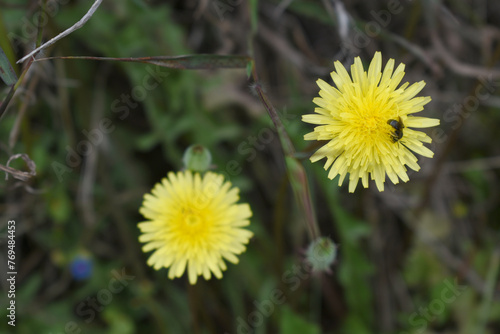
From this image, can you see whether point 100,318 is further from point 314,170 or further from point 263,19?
point 263,19

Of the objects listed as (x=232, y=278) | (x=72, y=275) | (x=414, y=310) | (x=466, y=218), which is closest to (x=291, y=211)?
(x=232, y=278)

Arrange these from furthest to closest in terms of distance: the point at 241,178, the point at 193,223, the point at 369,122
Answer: the point at 241,178
the point at 193,223
the point at 369,122

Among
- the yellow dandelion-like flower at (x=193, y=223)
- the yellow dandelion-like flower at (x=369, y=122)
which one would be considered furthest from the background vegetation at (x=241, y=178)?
the yellow dandelion-like flower at (x=369, y=122)

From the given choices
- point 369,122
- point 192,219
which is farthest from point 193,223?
point 369,122

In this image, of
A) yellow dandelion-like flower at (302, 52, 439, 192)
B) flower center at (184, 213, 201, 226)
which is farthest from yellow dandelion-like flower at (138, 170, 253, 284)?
yellow dandelion-like flower at (302, 52, 439, 192)

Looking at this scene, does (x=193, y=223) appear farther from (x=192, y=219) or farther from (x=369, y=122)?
(x=369, y=122)

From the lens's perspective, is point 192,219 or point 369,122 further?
point 192,219

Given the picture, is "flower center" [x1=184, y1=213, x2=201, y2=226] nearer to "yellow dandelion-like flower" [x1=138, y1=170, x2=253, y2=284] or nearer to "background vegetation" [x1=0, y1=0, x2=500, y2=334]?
"yellow dandelion-like flower" [x1=138, y1=170, x2=253, y2=284]

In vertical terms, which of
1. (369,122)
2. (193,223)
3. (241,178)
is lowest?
(193,223)
